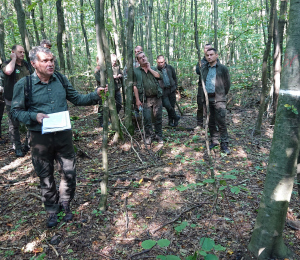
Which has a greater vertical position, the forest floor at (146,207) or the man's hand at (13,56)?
the man's hand at (13,56)

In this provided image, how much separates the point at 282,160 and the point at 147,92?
3.92 metres

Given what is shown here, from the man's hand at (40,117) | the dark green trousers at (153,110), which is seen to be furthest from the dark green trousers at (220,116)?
the man's hand at (40,117)

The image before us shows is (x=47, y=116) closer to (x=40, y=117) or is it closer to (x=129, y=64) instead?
(x=40, y=117)

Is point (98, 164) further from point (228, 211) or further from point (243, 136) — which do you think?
point (243, 136)

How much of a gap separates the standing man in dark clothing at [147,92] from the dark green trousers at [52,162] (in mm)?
2672

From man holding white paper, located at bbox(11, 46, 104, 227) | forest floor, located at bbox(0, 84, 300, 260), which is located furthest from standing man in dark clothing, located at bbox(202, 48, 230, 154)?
man holding white paper, located at bbox(11, 46, 104, 227)

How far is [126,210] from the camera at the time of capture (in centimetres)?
321

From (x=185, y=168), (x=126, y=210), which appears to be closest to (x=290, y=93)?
(x=126, y=210)

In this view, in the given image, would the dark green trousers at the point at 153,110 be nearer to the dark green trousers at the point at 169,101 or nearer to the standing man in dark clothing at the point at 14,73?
the dark green trousers at the point at 169,101

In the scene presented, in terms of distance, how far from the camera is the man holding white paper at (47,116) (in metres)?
2.70

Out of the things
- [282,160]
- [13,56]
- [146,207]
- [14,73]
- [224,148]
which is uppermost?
[13,56]

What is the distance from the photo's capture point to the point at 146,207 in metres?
3.29

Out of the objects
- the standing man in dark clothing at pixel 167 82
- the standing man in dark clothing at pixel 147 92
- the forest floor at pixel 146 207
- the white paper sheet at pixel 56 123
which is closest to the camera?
the forest floor at pixel 146 207

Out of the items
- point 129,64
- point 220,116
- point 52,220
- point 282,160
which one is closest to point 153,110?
point 129,64
